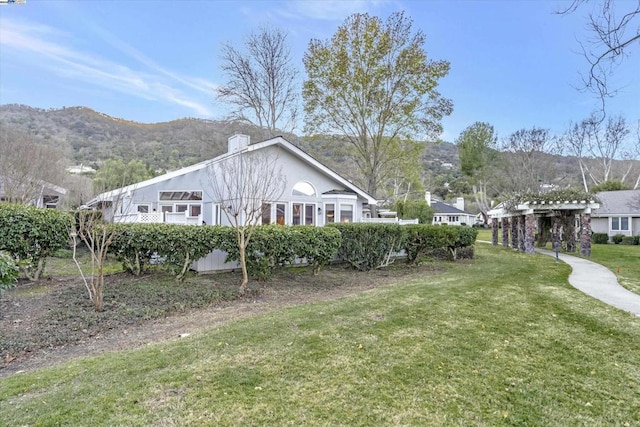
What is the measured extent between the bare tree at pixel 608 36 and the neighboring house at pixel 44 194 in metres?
22.1

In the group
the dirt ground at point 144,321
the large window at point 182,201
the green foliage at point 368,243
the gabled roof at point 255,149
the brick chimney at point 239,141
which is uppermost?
the brick chimney at point 239,141

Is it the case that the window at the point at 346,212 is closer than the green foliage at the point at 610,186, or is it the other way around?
the window at the point at 346,212

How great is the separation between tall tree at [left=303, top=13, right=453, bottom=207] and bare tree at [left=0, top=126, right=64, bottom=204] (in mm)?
15026

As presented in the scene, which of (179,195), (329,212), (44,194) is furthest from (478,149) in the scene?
(44,194)

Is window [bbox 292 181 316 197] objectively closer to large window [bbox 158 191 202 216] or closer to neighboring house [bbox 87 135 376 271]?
neighboring house [bbox 87 135 376 271]

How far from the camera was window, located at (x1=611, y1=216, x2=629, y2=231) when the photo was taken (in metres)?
28.4

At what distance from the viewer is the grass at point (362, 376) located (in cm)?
321

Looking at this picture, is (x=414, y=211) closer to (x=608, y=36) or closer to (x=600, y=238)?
(x=600, y=238)

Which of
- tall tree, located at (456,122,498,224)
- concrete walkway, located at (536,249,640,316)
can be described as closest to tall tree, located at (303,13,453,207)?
concrete walkway, located at (536,249,640,316)

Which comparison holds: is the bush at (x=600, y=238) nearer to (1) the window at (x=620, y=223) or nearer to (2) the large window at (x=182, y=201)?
(1) the window at (x=620, y=223)

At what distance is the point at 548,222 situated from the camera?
23125 millimetres

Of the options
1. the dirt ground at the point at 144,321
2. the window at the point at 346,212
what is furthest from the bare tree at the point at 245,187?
the window at the point at 346,212

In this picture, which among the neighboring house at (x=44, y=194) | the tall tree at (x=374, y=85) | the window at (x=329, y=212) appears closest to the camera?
the window at (x=329, y=212)

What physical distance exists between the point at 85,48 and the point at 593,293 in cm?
2808
